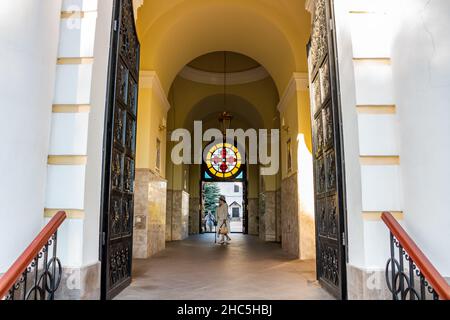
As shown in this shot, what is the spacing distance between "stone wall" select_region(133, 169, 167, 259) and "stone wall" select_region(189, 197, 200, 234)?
9846mm

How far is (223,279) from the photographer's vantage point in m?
5.46

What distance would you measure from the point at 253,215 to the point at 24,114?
1664 centimetres

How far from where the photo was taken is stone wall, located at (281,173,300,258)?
8.64 metres

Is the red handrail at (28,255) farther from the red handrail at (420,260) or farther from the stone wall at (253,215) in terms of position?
the stone wall at (253,215)

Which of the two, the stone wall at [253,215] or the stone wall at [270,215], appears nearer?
the stone wall at [270,215]

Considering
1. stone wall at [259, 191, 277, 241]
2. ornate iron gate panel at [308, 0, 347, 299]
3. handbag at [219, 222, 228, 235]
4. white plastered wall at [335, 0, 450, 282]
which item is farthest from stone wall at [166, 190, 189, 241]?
white plastered wall at [335, 0, 450, 282]

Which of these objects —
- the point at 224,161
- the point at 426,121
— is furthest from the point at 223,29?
the point at 224,161

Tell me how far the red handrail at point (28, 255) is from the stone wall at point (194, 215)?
1595 cm

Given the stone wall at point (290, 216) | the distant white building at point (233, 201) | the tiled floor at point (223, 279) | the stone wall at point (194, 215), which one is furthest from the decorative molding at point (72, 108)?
the distant white building at point (233, 201)

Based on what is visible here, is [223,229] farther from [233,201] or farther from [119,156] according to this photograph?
[233,201]

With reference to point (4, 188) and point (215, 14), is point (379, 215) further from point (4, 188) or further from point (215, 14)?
point (215, 14)

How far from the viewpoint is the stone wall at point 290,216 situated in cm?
864

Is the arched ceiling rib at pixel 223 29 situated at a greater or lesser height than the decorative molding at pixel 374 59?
greater
